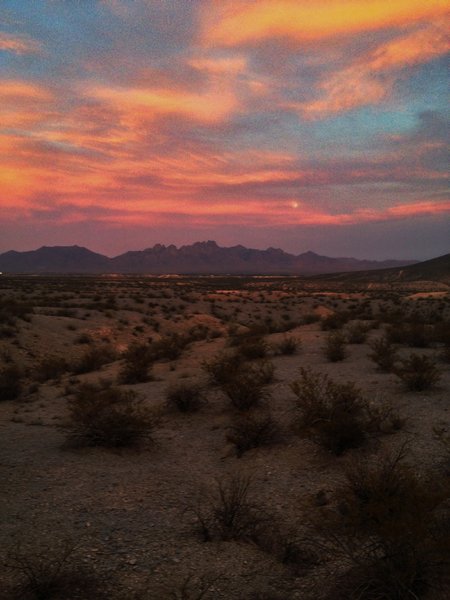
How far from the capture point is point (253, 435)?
309 inches

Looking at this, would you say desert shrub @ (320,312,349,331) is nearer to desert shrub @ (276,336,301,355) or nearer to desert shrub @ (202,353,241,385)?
desert shrub @ (276,336,301,355)

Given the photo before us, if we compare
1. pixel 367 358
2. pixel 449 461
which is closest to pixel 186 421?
pixel 449 461

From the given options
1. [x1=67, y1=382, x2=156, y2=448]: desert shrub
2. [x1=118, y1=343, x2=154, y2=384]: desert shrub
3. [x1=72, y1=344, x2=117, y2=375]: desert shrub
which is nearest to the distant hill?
[x1=72, y1=344, x2=117, y2=375]: desert shrub

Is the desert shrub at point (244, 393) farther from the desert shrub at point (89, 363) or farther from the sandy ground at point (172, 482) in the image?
the desert shrub at point (89, 363)

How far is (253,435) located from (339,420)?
152 cm

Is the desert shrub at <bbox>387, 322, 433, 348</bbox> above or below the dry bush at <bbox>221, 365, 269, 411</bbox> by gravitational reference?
above

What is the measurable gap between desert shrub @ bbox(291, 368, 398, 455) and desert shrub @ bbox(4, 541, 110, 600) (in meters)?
4.21

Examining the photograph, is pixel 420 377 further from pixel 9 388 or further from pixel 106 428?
pixel 9 388

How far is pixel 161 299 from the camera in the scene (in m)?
46.0

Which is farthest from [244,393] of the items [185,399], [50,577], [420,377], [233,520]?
[50,577]

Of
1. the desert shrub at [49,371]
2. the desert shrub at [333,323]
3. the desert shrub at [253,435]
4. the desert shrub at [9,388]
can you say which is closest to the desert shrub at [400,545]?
the desert shrub at [253,435]

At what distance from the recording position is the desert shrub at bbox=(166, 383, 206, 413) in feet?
33.4

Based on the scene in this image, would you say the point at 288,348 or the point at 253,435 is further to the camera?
the point at 288,348

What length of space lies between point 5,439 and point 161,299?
37657mm
